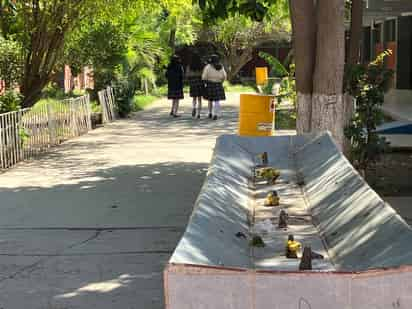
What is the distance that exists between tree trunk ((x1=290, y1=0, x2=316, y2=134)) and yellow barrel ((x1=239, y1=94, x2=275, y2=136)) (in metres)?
4.08

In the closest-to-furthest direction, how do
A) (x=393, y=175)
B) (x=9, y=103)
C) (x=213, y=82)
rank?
1. (x=393, y=175)
2. (x=9, y=103)
3. (x=213, y=82)

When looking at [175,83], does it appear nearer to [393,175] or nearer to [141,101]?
[141,101]

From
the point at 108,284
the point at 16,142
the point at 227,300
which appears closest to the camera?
the point at 227,300

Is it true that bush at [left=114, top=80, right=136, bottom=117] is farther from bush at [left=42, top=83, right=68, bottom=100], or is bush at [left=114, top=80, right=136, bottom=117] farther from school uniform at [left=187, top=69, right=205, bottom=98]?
bush at [left=42, top=83, right=68, bottom=100]

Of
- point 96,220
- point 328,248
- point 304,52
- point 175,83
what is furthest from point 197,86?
point 328,248

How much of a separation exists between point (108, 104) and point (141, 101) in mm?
6223

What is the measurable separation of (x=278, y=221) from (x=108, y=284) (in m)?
1.61

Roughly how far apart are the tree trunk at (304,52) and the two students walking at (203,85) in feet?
35.4

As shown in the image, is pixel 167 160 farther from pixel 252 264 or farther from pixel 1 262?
pixel 252 264

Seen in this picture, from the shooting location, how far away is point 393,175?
1271 cm

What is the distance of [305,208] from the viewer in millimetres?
7879

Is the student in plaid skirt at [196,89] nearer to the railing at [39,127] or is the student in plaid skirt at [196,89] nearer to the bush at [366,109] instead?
the railing at [39,127]

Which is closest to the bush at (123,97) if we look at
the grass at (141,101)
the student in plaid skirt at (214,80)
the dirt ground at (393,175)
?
the grass at (141,101)

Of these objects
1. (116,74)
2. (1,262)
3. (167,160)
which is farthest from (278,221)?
(116,74)
